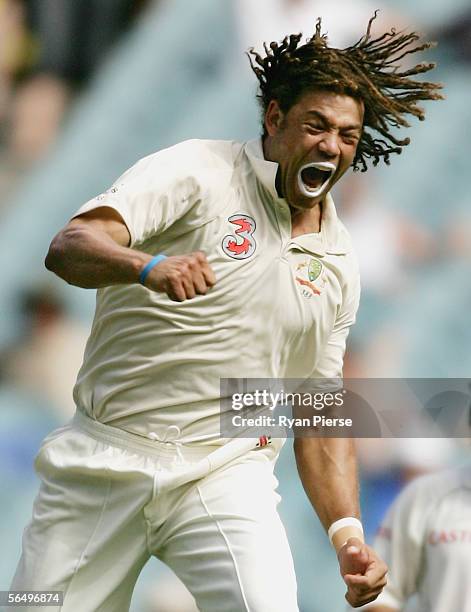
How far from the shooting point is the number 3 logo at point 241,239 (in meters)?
2.76

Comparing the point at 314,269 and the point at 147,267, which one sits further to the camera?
the point at 314,269

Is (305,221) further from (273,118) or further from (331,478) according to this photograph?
(331,478)

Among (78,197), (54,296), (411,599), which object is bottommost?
(411,599)

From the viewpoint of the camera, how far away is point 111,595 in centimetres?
275

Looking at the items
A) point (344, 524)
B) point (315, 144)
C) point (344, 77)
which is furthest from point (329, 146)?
point (344, 524)

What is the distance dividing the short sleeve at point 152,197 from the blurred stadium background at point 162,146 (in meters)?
1.99

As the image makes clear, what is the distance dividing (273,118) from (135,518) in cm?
89

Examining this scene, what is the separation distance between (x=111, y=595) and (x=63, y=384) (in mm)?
1928

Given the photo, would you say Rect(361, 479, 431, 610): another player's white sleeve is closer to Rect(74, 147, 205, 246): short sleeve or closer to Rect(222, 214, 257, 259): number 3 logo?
Rect(222, 214, 257, 259): number 3 logo

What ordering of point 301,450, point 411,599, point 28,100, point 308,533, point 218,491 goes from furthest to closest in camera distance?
point 28,100 < point 308,533 < point 411,599 < point 301,450 < point 218,491

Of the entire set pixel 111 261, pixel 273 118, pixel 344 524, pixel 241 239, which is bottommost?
pixel 344 524

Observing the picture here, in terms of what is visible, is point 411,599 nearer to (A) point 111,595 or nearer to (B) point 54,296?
(A) point 111,595

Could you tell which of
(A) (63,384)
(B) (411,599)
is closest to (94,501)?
(B) (411,599)

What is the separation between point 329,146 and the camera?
2.81 metres
